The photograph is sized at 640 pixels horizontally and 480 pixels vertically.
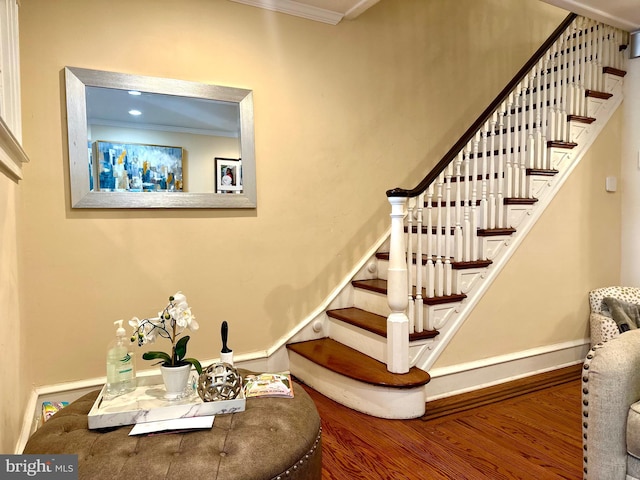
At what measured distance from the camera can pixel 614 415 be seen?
163 centimetres

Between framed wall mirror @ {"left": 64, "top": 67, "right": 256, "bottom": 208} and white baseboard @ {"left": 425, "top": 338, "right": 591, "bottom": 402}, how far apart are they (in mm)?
1703

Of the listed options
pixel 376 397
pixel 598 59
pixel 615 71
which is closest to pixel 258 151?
pixel 376 397

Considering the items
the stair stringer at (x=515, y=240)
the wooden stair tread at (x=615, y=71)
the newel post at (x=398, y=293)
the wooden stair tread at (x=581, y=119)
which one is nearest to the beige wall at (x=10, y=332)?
the newel post at (x=398, y=293)

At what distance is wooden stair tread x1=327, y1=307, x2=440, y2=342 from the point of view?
2688 mm

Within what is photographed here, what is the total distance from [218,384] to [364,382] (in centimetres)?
120

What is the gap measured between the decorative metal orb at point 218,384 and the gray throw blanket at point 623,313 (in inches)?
110

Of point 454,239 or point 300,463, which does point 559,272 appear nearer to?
point 454,239

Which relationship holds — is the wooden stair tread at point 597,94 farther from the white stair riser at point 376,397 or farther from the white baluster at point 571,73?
the white stair riser at point 376,397

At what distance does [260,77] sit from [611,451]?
279 cm

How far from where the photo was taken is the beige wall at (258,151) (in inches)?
97.4

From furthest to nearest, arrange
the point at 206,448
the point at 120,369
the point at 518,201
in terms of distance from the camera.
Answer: the point at 518,201 < the point at 120,369 < the point at 206,448

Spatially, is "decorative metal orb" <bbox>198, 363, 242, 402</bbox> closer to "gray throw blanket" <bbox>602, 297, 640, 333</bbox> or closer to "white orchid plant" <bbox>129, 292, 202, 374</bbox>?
"white orchid plant" <bbox>129, 292, 202, 374</bbox>

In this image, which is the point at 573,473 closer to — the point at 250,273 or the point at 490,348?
the point at 490,348

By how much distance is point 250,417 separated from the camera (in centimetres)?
145
